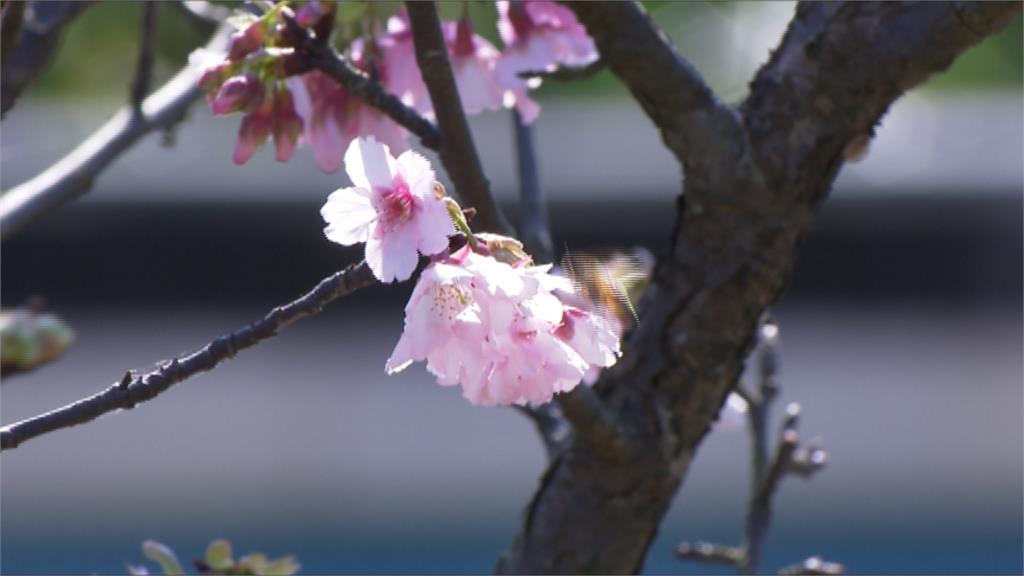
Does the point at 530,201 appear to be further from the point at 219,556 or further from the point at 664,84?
the point at 219,556

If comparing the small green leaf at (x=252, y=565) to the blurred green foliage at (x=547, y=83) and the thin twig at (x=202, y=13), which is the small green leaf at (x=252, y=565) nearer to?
the thin twig at (x=202, y=13)

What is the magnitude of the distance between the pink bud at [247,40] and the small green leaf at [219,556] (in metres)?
0.38

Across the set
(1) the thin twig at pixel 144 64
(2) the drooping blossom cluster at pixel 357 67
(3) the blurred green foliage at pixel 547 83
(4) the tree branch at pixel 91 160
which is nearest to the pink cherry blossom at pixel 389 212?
(2) the drooping blossom cluster at pixel 357 67

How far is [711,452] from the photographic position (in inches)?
189

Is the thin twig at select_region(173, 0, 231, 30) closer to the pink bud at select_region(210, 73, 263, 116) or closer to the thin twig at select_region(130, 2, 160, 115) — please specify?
the thin twig at select_region(130, 2, 160, 115)

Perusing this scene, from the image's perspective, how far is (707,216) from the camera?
1.24 meters

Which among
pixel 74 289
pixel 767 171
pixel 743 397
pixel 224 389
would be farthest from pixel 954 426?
pixel 767 171

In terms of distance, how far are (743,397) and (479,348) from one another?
2.45ft

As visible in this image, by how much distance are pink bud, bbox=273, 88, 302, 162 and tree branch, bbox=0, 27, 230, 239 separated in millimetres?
221

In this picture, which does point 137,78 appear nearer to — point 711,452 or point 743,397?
point 743,397

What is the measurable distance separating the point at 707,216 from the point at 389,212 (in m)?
0.49

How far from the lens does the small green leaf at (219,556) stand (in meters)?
1.10

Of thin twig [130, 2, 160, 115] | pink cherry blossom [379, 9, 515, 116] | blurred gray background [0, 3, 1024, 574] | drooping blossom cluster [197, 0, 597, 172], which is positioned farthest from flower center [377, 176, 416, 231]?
blurred gray background [0, 3, 1024, 574]

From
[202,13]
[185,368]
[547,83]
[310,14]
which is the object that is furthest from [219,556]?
[547,83]
